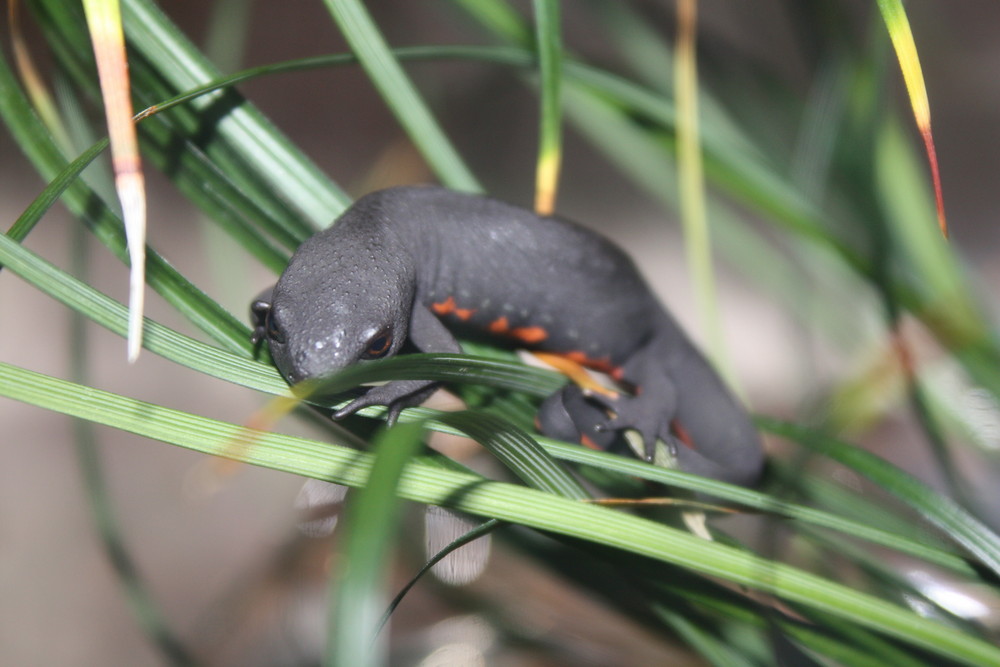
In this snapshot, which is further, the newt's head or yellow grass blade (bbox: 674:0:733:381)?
yellow grass blade (bbox: 674:0:733:381)

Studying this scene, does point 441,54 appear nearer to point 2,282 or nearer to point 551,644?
point 551,644

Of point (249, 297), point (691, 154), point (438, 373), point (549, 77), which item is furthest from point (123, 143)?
point (249, 297)

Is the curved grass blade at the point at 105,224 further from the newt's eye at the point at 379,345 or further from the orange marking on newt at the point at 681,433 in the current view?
the orange marking on newt at the point at 681,433

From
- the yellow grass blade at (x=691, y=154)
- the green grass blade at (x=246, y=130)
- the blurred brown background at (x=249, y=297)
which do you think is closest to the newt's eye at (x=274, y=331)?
the green grass blade at (x=246, y=130)

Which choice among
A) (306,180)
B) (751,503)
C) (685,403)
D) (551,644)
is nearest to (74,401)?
(306,180)

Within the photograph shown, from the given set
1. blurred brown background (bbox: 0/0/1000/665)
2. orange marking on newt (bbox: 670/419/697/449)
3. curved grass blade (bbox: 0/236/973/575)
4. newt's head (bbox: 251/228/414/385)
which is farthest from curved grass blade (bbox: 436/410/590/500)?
blurred brown background (bbox: 0/0/1000/665)

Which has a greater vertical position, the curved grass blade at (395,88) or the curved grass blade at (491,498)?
the curved grass blade at (395,88)

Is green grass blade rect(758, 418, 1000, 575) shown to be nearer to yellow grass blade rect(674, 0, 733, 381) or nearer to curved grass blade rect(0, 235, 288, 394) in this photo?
yellow grass blade rect(674, 0, 733, 381)
